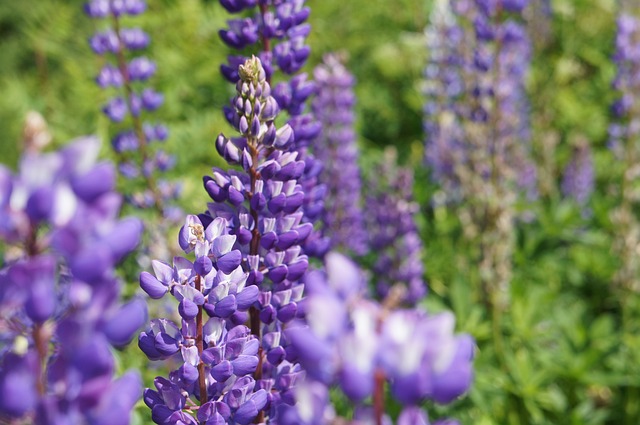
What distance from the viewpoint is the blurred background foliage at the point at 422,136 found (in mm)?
3104

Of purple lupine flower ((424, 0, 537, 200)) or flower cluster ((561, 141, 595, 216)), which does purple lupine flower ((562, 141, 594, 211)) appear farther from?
purple lupine flower ((424, 0, 537, 200))

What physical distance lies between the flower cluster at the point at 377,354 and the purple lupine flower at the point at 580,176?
145 inches

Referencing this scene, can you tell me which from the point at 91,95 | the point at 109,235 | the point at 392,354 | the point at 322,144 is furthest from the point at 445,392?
the point at 91,95

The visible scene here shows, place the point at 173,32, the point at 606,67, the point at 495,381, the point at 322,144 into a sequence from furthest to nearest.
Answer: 1. the point at 606,67
2. the point at 173,32
3. the point at 322,144
4. the point at 495,381

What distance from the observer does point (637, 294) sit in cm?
351

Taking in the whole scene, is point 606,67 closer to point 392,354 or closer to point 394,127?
point 394,127

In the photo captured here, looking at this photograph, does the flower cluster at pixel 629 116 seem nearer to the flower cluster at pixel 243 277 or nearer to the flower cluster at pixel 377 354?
the flower cluster at pixel 243 277

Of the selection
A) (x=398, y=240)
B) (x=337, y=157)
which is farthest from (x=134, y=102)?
(x=398, y=240)

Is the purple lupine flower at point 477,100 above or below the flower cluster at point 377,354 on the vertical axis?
below

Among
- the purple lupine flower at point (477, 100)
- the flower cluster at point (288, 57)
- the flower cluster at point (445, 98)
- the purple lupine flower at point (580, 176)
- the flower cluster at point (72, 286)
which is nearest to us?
the flower cluster at point (72, 286)

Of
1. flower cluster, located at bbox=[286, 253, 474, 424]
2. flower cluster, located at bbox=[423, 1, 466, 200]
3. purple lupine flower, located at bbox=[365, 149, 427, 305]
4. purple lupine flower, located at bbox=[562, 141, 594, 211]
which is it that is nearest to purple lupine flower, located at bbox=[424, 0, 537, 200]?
flower cluster, located at bbox=[423, 1, 466, 200]

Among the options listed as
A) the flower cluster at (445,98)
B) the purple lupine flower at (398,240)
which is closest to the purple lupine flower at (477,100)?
the flower cluster at (445,98)

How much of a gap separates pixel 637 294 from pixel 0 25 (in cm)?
→ 608

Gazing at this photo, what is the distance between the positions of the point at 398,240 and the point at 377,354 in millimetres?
2411
